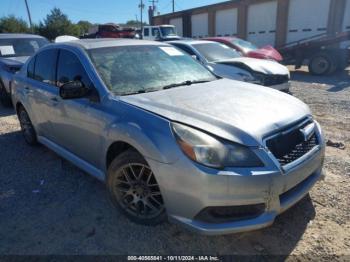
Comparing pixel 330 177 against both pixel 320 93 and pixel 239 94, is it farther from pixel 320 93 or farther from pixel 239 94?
pixel 320 93

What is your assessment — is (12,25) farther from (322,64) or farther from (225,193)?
(225,193)

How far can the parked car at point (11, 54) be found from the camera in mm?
7371

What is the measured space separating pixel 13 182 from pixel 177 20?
90.8ft

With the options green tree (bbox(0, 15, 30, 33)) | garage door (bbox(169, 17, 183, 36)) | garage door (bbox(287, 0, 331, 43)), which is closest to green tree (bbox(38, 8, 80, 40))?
green tree (bbox(0, 15, 30, 33))

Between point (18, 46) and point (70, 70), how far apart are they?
5.95 meters

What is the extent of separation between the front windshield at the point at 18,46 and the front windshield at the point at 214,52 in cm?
453

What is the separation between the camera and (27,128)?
193 inches

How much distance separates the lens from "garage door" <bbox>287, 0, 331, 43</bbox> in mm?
18281

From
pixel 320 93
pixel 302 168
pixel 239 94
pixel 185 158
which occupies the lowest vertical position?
pixel 320 93

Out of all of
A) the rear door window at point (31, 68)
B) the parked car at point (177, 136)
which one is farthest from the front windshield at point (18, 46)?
the parked car at point (177, 136)

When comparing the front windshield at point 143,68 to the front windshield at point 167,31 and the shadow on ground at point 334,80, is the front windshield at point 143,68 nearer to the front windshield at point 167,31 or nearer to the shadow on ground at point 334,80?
the shadow on ground at point 334,80

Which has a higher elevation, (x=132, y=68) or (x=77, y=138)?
(x=132, y=68)

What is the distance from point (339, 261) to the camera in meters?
2.33

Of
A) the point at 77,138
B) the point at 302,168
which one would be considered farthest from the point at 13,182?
the point at 302,168
